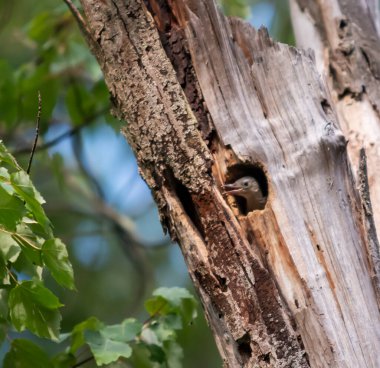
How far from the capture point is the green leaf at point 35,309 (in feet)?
7.47

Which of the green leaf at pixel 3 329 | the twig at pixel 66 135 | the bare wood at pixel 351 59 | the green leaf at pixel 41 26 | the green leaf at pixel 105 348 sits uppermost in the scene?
the green leaf at pixel 41 26

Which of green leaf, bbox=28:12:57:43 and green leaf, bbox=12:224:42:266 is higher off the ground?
green leaf, bbox=28:12:57:43

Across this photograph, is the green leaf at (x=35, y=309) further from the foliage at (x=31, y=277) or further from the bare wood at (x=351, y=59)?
the bare wood at (x=351, y=59)

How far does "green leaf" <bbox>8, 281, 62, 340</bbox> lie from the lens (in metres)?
2.28

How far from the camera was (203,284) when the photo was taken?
2.32 meters

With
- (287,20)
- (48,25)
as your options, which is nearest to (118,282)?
(287,20)

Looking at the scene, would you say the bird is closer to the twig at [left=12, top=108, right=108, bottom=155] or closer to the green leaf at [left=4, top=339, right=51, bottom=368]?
the green leaf at [left=4, top=339, right=51, bottom=368]

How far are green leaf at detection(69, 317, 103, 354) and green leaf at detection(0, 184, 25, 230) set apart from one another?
799 mm

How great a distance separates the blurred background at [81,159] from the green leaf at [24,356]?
242 millimetres

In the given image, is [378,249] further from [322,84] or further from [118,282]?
[118,282]

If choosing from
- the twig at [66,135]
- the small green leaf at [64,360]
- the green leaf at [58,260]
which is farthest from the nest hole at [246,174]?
the twig at [66,135]

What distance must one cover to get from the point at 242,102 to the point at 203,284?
0.66 metres

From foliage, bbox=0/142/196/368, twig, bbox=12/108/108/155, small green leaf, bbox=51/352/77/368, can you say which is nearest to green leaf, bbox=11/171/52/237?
foliage, bbox=0/142/196/368

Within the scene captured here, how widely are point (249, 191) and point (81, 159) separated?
3.14m
